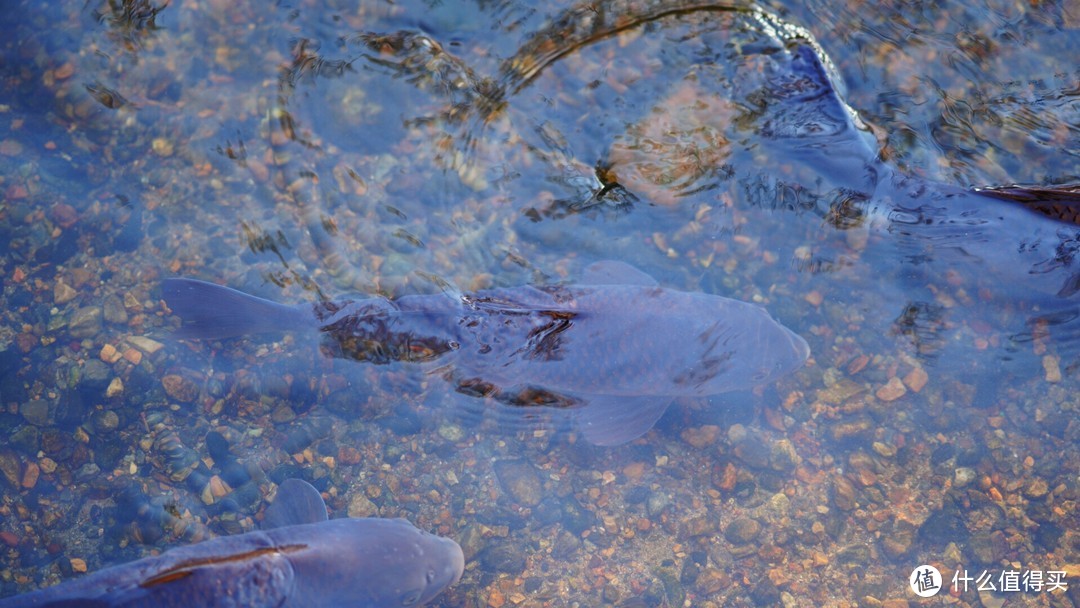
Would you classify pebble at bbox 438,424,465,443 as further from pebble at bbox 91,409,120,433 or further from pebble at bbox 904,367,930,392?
pebble at bbox 904,367,930,392

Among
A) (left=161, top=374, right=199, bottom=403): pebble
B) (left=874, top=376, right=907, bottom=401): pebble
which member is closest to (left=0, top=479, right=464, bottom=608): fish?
(left=161, top=374, right=199, bottom=403): pebble

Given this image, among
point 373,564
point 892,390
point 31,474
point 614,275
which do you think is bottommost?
point 892,390

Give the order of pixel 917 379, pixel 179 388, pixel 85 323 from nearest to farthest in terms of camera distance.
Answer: pixel 179 388 → pixel 85 323 → pixel 917 379

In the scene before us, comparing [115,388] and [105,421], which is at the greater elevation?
→ [115,388]

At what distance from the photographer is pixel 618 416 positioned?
5164 mm

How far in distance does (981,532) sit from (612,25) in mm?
4640

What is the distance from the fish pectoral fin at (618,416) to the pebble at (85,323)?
3561mm

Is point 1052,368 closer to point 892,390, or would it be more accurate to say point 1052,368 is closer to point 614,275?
point 892,390

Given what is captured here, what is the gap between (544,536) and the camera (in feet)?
17.1

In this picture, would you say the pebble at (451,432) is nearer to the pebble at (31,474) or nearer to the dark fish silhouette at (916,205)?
the pebble at (31,474)

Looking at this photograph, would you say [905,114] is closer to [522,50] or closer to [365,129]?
[522,50]

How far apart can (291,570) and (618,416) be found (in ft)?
7.71

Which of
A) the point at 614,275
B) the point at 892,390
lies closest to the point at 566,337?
the point at 614,275

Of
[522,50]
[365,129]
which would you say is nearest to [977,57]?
[522,50]
